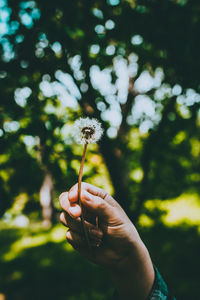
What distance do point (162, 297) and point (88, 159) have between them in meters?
2.12

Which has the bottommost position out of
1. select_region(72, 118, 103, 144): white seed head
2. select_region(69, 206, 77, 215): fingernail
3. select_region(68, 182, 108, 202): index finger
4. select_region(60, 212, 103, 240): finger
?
select_region(60, 212, 103, 240): finger

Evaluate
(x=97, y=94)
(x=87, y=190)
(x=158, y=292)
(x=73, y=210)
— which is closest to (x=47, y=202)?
(x=97, y=94)

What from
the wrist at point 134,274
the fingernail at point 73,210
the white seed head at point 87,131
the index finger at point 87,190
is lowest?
the wrist at point 134,274

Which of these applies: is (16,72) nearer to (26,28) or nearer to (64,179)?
(26,28)

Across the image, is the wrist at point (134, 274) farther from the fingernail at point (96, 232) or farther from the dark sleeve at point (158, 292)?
the fingernail at point (96, 232)

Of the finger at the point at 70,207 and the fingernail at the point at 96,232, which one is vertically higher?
the finger at the point at 70,207

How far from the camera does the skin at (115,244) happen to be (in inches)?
60.3

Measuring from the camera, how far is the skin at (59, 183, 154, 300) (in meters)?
1.53

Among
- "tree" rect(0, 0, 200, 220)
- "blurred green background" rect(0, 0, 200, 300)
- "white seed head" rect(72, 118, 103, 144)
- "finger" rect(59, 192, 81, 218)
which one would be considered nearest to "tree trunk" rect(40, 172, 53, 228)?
"blurred green background" rect(0, 0, 200, 300)

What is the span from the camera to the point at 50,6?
9.66ft

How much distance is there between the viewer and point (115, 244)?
1.59 m

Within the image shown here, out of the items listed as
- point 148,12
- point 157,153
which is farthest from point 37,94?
point 157,153

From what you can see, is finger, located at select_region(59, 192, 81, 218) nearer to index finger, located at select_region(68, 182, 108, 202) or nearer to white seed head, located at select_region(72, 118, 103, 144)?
index finger, located at select_region(68, 182, 108, 202)

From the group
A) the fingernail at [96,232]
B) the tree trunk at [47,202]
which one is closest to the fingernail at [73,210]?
the fingernail at [96,232]
